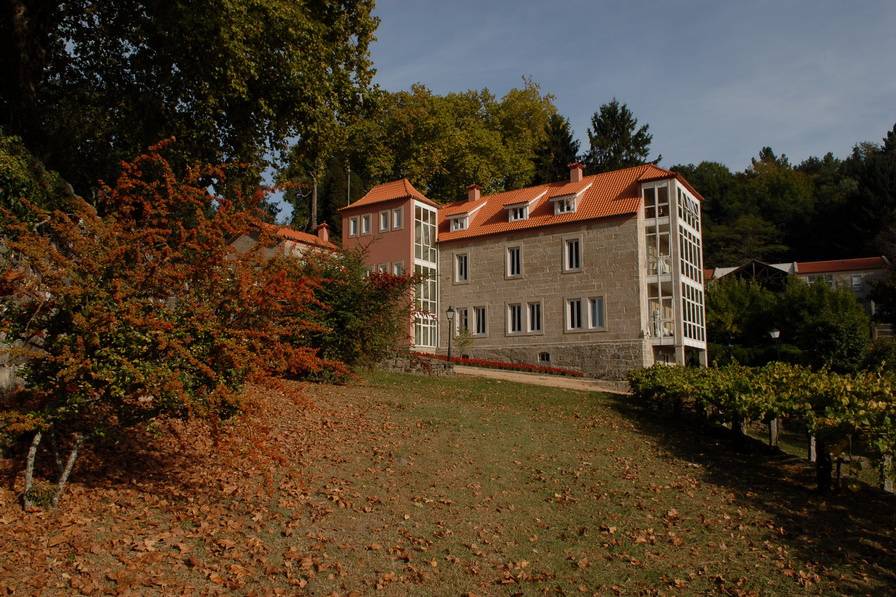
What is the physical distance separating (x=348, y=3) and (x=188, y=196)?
12.6 m

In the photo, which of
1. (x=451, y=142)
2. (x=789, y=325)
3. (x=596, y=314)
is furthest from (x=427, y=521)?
(x=451, y=142)

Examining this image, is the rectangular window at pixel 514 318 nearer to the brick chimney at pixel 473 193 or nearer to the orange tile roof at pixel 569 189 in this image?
the orange tile roof at pixel 569 189

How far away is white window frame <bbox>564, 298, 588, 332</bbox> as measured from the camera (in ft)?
111

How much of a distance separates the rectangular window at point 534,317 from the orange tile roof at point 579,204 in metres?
3.99

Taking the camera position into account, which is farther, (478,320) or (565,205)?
(478,320)

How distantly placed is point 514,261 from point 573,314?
440cm

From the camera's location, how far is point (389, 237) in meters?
38.8

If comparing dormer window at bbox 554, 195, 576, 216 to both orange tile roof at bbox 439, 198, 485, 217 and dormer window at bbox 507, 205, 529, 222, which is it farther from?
orange tile roof at bbox 439, 198, 485, 217

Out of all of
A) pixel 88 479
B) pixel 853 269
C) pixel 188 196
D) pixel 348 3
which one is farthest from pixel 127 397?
pixel 853 269

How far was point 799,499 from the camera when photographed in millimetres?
10078

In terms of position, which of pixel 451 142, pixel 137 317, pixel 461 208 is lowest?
pixel 137 317

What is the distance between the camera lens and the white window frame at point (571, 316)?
33.7 metres

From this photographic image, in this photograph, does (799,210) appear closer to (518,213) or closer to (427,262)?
(518,213)

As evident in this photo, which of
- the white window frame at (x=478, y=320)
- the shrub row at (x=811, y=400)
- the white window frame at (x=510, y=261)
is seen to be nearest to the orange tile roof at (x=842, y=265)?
the white window frame at (x=510, y=261)
